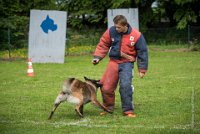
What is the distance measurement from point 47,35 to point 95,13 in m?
14.0

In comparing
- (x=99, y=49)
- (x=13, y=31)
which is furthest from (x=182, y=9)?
(x=99, y=49)

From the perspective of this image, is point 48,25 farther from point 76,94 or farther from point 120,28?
point 76,94

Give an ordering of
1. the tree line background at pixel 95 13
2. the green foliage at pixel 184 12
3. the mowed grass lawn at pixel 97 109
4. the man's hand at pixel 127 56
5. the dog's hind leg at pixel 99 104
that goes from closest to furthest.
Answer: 1. the mowed grass lawn at pixel 97 109
2. the dog's hind leg at pixel 99 104
3. the man's hand at pixel 127 56
4. the tree line background at pixel 95 13
5. the green foliage at pixel 184 12

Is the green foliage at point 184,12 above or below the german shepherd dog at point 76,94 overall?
above

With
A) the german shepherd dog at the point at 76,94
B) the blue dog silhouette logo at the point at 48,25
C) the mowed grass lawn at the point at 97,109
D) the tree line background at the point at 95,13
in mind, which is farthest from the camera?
the tree line background at the point at 95,13

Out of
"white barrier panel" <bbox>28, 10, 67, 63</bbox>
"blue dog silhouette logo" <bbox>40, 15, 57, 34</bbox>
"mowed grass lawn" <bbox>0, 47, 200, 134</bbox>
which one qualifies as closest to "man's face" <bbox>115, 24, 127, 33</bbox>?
"mowed grass lawn" <bbox>0, 47, 200, 134</bbox>

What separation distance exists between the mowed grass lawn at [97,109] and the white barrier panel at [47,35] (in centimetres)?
372

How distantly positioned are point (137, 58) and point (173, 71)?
10.0 meters

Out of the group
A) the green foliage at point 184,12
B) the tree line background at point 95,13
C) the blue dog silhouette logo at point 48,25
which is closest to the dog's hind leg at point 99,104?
the blue dog silhouette logo at point 48,25

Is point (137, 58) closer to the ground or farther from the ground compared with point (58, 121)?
farther from the ground

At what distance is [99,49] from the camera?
39.0ft

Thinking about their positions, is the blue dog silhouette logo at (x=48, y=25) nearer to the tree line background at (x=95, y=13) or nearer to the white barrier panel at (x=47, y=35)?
the white barrier panel at (x=47, y=35)

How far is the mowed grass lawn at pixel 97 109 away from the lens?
10.1m

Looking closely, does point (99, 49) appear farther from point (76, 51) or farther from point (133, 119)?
point (76, 51)
